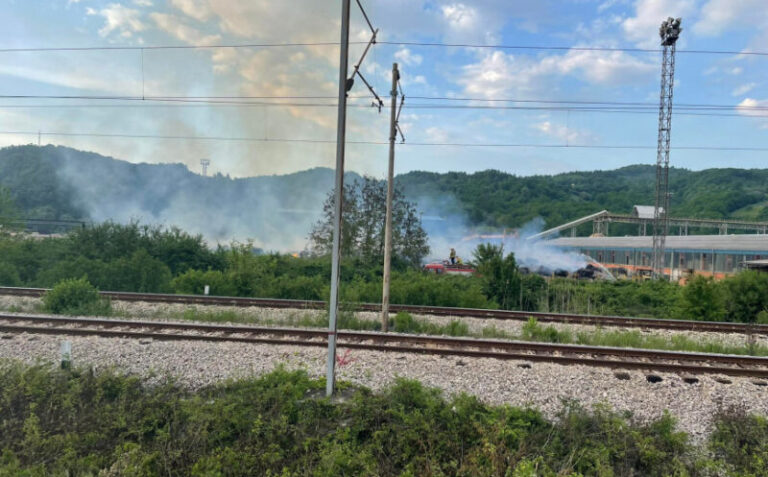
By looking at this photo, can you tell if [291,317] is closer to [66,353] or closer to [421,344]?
[421,344]

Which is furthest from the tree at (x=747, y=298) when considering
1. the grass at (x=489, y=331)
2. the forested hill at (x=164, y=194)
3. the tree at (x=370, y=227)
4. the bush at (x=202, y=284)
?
the forested hill at (x=164, y=194)

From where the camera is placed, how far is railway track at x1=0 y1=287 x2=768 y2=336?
485 inches

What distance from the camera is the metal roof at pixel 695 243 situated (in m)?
25.7

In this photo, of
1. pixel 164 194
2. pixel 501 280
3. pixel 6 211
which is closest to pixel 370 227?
pixel 501 280

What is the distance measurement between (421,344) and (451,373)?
6.52ft

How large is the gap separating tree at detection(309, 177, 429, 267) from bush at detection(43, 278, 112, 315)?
37.8 ft

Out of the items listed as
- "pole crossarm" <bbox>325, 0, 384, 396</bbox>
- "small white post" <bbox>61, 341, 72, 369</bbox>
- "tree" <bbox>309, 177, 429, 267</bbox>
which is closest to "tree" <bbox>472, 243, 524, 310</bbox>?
"tree" <bbox>309, 177, 429, 267</bbox>

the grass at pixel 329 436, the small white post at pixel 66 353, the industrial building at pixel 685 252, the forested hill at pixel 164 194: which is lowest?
the grass at pixel 329 436

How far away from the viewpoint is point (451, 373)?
7.55m

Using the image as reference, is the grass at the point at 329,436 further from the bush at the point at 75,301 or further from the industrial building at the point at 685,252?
the industrial building at the point at 685,252

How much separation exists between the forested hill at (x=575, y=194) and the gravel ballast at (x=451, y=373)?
37.2 meters

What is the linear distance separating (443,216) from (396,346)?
3609cm

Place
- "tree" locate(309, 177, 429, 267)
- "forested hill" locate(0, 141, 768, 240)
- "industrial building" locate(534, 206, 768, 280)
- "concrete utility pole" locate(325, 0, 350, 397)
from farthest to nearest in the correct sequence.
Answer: "forested hill" locate(0, 141, 768, 240) → "industrial building" locate(534, 206, 768, 280) → "tree" locate(309, 177, 429, 267) → "concrete utility pole" locate(325, 0, 350, 397)

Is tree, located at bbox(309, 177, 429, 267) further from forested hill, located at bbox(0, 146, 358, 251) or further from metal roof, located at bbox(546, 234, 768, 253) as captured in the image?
metal roof, located at bbox(546, 234, 768, 253)
